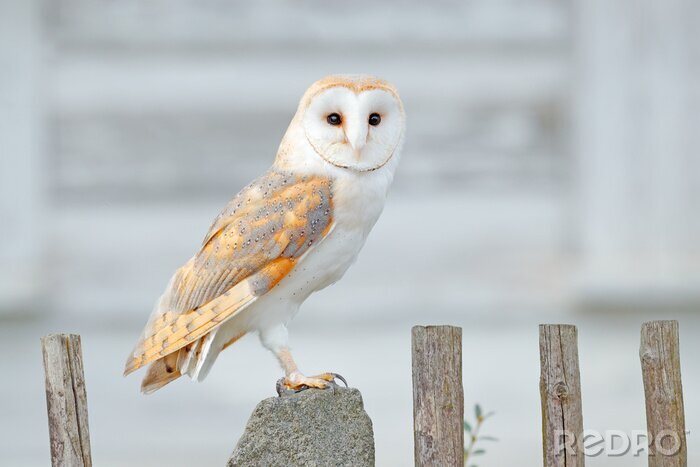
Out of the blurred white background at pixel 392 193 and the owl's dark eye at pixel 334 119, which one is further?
the blurred white background at pixel 392 193

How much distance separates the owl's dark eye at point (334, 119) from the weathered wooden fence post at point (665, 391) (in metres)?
0.75

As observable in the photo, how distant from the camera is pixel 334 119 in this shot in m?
2.77

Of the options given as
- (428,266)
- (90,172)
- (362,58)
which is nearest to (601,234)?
(428,266)

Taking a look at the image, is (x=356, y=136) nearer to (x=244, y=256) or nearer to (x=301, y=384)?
(x=244, y=256)

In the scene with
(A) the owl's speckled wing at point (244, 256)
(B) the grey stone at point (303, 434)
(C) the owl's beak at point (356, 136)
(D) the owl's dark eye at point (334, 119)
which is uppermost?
(D) the owl's dark eye at point (334, 119)

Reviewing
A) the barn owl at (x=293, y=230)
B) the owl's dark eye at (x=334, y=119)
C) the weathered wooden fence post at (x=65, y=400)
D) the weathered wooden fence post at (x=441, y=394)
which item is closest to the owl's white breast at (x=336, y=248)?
the barn owl at (x=293, y=230)

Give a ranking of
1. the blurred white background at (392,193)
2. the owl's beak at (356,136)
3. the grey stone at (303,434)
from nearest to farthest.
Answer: the owl's beak at (356,136)
the grey stone at (303,434)
the blurred white background at (392,193)

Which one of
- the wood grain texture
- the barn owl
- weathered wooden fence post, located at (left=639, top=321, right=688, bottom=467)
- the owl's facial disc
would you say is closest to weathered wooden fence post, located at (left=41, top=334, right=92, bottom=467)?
the barn owl

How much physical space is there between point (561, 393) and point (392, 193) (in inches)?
102

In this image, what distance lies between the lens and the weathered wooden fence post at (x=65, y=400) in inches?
109

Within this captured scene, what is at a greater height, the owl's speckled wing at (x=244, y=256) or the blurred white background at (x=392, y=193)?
the blurred white background at (x=392, y=193)

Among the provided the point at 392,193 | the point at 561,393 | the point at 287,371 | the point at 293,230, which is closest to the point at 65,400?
the point at 287,371

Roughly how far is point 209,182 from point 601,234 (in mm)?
1519

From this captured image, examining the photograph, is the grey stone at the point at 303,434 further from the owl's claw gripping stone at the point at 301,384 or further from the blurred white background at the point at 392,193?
the blurred white background at the point at 392,193
